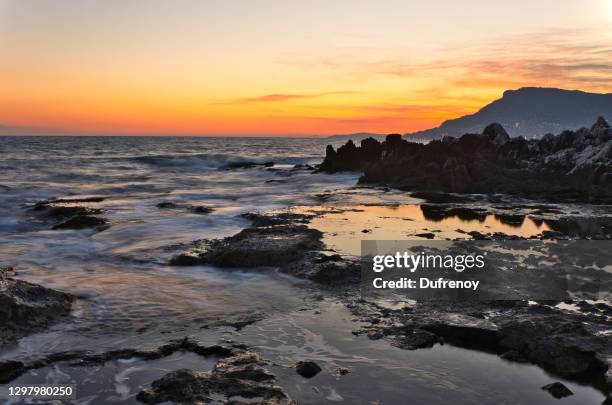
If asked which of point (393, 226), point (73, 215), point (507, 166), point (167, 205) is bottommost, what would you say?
point (73, 215)

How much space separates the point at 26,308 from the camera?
913cm

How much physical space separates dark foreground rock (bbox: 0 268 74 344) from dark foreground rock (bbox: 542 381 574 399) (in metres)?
7.81

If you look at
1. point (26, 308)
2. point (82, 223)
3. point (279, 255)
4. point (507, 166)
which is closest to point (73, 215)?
point (82, 223)

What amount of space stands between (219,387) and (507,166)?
104ft

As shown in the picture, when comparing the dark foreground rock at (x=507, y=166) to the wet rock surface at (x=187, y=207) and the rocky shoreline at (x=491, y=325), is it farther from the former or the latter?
the rocky shoreline at (x=491, y=325)

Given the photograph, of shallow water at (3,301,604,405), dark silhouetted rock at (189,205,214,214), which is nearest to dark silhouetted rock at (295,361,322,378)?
shallow water at (3,301,604,405)

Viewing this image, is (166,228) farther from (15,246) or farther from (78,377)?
(78,377)

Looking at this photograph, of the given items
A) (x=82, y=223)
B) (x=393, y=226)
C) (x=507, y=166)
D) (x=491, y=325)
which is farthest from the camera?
(x=507, y=166)

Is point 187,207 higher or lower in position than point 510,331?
lower

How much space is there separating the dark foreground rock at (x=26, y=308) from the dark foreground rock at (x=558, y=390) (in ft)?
25.6

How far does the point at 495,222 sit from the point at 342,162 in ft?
99.6

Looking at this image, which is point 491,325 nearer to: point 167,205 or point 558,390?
point 558,390

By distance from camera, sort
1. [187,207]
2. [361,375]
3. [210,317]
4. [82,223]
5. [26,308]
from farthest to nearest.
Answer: [187,207], [82,223], [210,317], [26,308], [361,375]

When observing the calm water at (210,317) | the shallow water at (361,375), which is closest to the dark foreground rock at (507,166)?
the calm water at (210,317)
